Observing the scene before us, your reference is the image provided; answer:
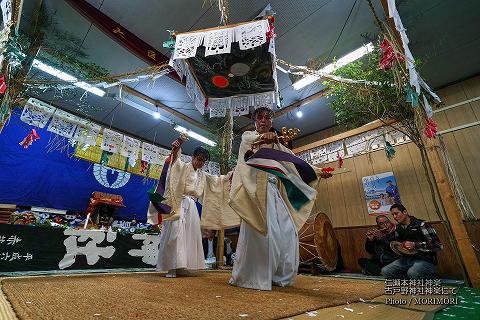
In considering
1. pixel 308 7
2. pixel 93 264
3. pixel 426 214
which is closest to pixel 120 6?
→ pixel 308 7

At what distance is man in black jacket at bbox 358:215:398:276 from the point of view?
4281mm

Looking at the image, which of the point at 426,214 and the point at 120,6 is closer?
the point at 120,6

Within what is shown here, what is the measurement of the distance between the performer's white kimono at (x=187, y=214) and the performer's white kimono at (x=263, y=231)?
112cm

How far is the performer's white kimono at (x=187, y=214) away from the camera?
10.8ft

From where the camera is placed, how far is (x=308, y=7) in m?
4.64

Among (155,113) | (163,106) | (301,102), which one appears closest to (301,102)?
(301,102)

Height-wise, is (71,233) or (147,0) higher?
(147,0)

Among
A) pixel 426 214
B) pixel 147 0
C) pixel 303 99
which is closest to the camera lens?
pixel 147 0

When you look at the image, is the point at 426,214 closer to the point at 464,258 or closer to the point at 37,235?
the point at 464,258

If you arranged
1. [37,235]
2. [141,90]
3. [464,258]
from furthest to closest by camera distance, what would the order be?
[141,90]
[37,235]
[464,258]

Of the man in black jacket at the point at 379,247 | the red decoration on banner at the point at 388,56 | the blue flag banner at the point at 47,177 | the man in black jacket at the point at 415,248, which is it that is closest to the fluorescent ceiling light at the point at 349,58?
the red decoration on banner at the point at 388,56

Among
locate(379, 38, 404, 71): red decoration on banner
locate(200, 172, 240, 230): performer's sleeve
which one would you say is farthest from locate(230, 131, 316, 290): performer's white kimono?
locate(379, 38, 404, 71): red decoration on banner

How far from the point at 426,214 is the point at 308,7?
593 centimetres

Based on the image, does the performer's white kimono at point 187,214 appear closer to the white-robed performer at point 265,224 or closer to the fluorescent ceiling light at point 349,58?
the white-robed performer at point 265,224
